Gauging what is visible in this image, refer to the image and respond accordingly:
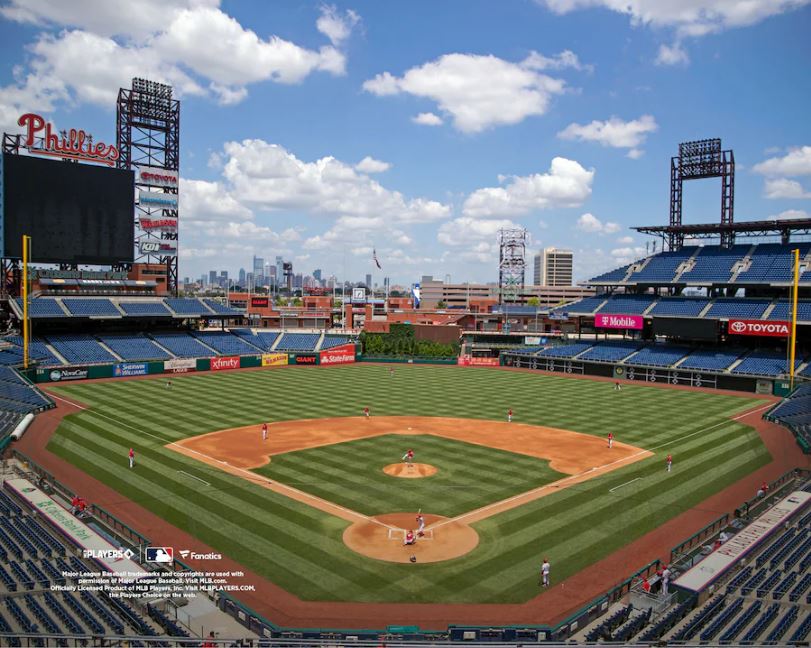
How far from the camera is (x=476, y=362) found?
81.9 meters

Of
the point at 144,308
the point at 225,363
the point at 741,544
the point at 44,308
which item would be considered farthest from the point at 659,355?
the point at 44,308

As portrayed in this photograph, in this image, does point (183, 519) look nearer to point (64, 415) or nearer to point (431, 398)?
point (64, 415)

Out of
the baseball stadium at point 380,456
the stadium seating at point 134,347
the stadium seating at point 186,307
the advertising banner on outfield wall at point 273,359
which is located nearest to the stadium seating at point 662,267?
the baseball stadium at point 380,456

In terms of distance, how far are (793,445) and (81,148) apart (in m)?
66.5

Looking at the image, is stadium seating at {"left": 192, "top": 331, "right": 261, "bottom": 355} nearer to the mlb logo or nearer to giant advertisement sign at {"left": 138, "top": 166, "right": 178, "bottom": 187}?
giant advertisement sign at {"left": 138, "top": 166, "right": 178, "bottom": 187}

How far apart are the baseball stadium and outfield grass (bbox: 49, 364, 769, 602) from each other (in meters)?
0.16

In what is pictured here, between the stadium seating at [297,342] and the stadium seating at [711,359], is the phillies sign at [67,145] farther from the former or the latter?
the stadium seating at [711,359]

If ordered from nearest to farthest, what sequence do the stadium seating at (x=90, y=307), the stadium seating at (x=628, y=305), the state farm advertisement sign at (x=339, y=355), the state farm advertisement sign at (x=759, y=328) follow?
the state farm advertisement sign at (x=759, y=328) → the stadium seating at (x=90, y=307) → the stadium seating at (x=628, y=305) → the state farm advertisement sign at (x=339, y=355)

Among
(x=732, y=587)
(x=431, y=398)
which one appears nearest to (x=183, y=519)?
(x=732, y=587)

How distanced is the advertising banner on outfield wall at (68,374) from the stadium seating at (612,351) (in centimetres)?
5225

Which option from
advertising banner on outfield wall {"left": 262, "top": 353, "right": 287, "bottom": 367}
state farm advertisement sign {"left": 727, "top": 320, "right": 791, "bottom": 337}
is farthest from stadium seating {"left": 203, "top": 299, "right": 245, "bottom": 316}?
state farm advertisement sign {"left": 727, "top": 320, "right": 791, "bottom": 337}

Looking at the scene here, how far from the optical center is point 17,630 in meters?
14.3

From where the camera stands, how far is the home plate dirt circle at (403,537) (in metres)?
21.5

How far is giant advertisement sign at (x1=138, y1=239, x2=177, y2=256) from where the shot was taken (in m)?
72.6
